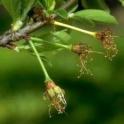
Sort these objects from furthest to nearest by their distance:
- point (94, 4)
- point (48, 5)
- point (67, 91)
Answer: point (67, 91) < point (94, 4) < point (48, 5)

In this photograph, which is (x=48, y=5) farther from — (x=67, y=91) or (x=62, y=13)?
(x=67, y=91)

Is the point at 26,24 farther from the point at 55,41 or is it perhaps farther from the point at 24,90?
the point at 24,90

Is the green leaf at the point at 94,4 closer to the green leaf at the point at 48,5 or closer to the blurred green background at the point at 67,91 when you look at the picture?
the green leaf at the point at 48,5

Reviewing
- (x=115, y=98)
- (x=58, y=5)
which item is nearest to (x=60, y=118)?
(x=115, y=98)

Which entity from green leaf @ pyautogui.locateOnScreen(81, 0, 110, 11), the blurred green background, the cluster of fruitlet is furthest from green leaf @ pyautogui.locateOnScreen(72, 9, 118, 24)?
the blurred green background

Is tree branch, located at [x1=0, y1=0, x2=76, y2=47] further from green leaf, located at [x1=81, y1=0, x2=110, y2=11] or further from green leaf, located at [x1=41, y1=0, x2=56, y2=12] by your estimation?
green leaf, located at [x1=81, y1=0, x2=110, y2=11]

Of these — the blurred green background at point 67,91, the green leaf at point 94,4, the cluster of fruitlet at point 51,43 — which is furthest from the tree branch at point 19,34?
the blurred green background at point 67,91

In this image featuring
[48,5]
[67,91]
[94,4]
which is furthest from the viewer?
[67,91]

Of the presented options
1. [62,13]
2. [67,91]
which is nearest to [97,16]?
[62,13]
